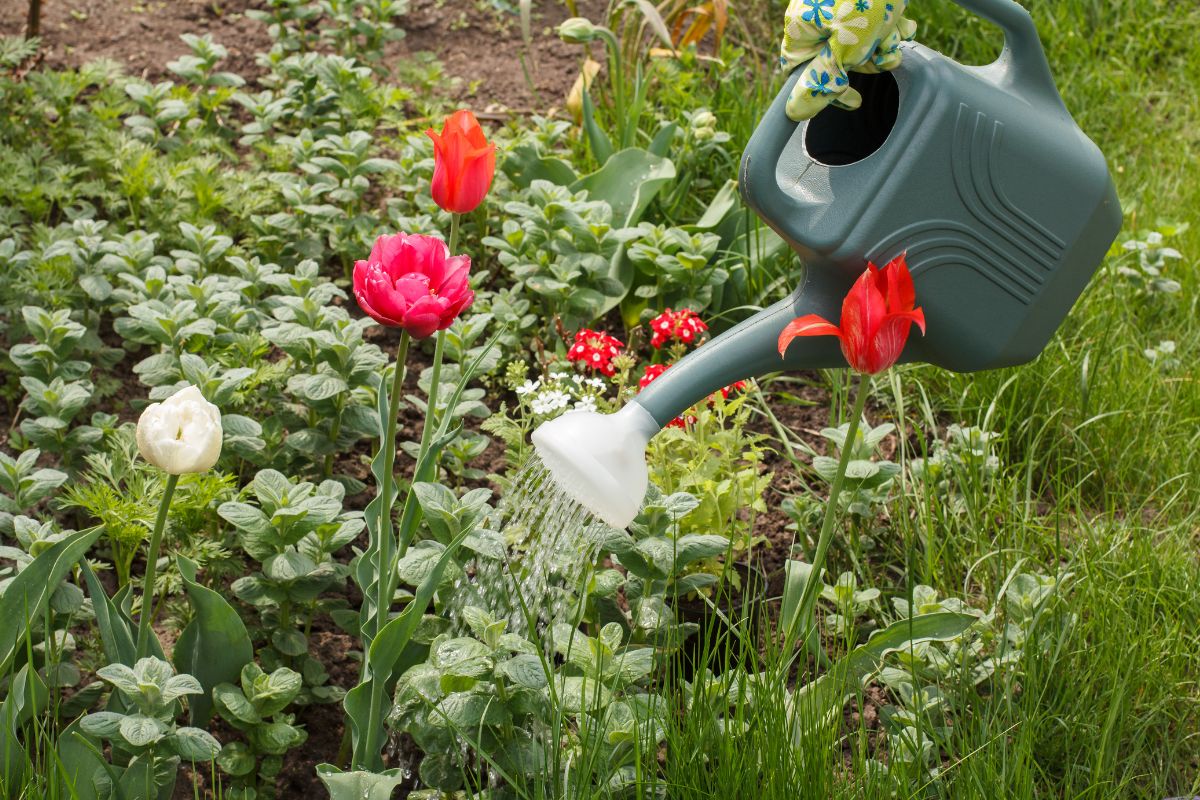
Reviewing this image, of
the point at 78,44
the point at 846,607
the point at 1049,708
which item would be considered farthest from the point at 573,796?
the point at 78,44

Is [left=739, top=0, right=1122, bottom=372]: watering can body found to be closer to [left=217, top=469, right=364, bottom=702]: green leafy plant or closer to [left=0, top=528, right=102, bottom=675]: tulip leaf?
[left=217, top=469, right=364, bottom=702]: green leafy plant

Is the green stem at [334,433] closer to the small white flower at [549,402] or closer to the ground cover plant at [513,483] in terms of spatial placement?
the ground cover plant at [513,483]

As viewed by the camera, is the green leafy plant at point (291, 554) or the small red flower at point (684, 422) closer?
the green leafy plant at point (291, 554)

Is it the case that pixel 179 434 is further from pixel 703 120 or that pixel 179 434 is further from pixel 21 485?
pixel 703 120

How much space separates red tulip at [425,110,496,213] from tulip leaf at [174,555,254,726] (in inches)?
21.5

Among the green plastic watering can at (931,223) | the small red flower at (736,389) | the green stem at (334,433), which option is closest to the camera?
the green plastic watering can at (931,223)

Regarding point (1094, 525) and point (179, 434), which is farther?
point (1094, 525)

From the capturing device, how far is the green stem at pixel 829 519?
4.24 feet

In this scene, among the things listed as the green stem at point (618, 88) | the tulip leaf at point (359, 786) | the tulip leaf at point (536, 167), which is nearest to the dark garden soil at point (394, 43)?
the green stem at point (618, 88)

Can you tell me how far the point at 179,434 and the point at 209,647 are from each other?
39cm

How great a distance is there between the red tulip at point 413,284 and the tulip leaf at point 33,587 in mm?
482

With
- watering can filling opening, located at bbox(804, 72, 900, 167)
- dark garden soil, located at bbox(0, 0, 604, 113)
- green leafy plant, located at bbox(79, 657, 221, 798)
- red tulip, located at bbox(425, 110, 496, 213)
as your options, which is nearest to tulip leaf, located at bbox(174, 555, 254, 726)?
green leafy plant, located at bbox(79, 657, 221, 798)

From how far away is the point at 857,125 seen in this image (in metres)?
1.46

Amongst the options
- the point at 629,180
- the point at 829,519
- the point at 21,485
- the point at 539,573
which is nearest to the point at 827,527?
the point at 829,519
